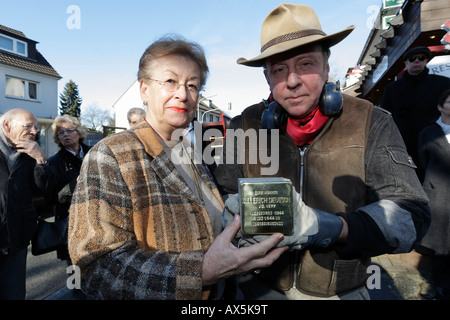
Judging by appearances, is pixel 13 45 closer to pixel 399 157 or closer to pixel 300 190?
pixel 300 190

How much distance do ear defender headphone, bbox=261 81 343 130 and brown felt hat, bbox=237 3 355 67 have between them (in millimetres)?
310

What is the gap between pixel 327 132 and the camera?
1.71 meters

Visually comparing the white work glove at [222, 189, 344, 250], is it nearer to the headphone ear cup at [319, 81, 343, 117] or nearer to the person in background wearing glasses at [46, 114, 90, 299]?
the headphone ear cup at [319, 81, 343, 117]

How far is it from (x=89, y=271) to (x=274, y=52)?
1.60 m

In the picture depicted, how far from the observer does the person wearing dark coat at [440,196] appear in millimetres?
3211

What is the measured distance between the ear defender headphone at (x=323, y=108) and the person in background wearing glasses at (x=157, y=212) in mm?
549

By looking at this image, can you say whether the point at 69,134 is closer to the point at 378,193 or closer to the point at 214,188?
the point at 214,188

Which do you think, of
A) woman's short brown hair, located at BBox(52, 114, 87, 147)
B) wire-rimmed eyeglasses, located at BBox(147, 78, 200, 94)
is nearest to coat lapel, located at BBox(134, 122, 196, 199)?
wire-rimmed eyeglasses, located at BBox(147, 78, 200, 94)

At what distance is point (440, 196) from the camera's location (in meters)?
3.28

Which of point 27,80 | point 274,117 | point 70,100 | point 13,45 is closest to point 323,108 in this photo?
point 274,117

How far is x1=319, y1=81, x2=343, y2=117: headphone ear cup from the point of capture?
1.61m

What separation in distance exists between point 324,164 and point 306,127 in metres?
0.27

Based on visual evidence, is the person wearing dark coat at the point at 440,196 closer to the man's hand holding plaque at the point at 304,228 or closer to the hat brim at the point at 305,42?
the hat brim at the point at 305,42

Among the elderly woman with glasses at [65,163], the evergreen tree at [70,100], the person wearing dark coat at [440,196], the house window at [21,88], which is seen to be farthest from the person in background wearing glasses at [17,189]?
the evergreen tree at [70,100]
